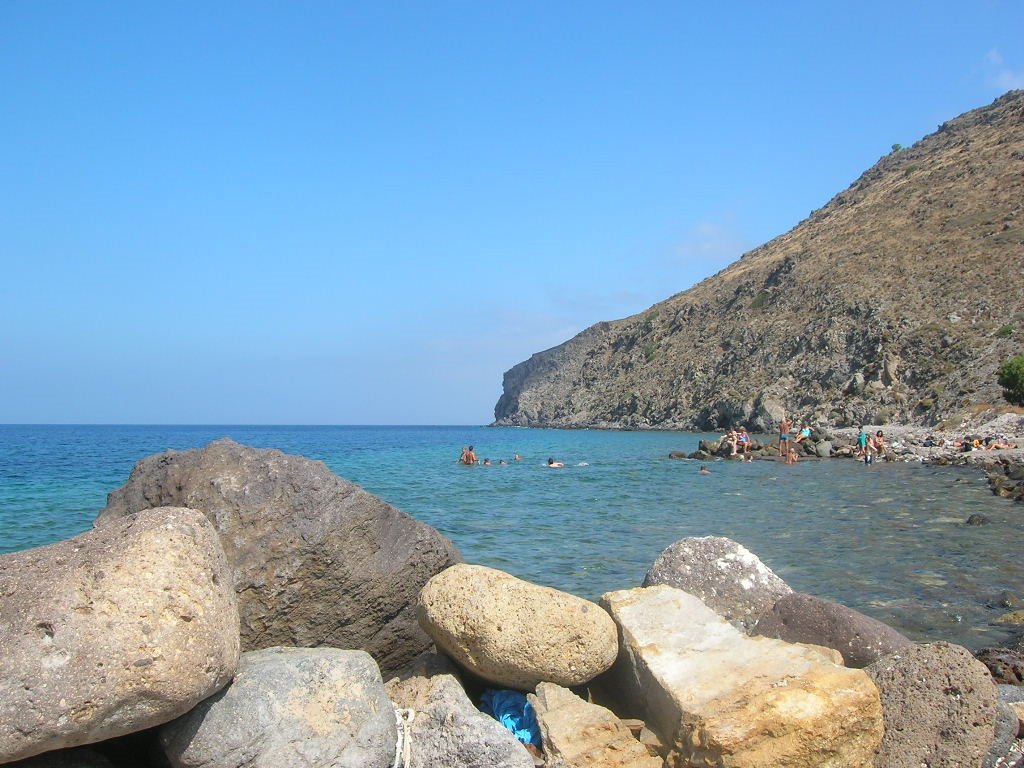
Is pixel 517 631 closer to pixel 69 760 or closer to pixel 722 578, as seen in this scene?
pixel 69 760

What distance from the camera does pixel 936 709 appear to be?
5223 mm

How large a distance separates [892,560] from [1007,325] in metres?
51.7

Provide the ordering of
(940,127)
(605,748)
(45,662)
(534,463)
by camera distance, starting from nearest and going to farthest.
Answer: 1. (45,662)
2. (605,748)
3. (534,463)
4. (940,127)

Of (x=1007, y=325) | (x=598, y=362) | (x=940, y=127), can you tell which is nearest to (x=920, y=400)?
(x=1007, y=325)

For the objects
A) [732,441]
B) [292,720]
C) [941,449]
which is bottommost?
[292,720]

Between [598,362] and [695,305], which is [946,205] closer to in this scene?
[695,305]

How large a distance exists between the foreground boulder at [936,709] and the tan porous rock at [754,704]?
15.7 inches

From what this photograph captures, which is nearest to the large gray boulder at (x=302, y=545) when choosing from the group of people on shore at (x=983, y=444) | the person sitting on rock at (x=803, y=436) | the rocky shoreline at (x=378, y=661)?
the rocky shoreline at (x=378, y=661)

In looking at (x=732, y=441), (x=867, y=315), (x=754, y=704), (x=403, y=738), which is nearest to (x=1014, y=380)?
(x=732, y=441)

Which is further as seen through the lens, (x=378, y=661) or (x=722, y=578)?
(x=722, y=578)

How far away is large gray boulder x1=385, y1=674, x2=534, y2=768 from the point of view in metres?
4.86

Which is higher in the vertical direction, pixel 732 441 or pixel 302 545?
pixel 302 545

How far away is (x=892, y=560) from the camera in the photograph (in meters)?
14.1

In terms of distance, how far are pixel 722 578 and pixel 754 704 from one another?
303 cm
